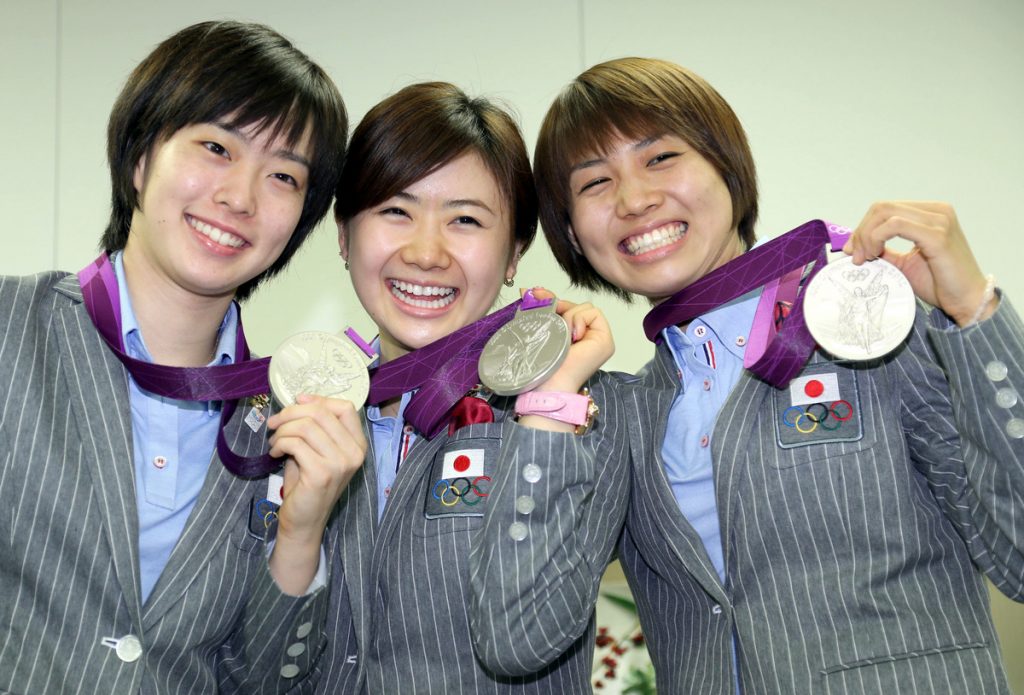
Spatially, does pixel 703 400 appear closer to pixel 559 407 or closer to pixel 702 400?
pixel 702 400

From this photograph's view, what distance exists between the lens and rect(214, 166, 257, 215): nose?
6.31ft

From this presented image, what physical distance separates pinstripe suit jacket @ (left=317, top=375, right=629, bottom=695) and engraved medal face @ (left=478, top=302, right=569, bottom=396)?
92 mm

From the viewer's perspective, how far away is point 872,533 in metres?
1.74

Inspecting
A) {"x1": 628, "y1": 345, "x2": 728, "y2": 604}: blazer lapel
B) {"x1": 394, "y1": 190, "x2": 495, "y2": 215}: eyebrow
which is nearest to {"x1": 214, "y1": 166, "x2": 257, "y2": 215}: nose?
{"x1": 394, "y1": 190, "x2": 495, "y2": 215}: eyebrow

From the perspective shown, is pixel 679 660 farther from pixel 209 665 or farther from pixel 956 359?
pixel 209 665

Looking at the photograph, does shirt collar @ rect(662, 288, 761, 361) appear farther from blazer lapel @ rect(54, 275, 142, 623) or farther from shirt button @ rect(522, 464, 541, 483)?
blazer lapel @ rect(54, 275, 142, 623)

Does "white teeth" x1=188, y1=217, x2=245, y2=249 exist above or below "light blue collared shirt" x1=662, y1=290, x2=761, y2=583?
above

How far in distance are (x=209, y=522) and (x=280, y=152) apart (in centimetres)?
76

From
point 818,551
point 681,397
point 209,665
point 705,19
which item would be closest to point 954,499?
point 818,551

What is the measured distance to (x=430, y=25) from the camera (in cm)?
349

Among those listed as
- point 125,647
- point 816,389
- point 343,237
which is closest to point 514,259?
point 343,237

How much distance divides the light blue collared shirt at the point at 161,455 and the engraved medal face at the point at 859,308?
123cm

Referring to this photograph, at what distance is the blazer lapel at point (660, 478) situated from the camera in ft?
6.05

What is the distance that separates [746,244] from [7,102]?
2.74m
